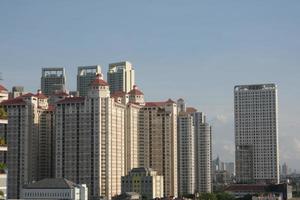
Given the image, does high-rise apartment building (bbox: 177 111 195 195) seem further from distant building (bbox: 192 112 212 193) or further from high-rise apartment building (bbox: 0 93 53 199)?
high-rise apartment building (bbox: 0 93 53 199)

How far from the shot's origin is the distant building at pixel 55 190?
107 m

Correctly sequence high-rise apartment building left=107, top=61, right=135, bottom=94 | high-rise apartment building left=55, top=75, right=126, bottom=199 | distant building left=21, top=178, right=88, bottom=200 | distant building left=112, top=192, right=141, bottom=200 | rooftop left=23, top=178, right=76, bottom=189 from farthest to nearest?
1. high-rise apartment building left=107, top=61, right=135, bottom=94
2. high-rise apartment building left=55, top=75, right=126, bottom=199
3. distant building left=112, top=192, right=141, bottom=200
4. rooftop left=23, top=178, right=76, bottom=189
5. distant building left=21, top=178, right=88, bottom=200

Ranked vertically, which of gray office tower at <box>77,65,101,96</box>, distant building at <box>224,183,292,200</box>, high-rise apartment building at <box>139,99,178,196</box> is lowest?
distant building at <box>224,183,292,200</box>

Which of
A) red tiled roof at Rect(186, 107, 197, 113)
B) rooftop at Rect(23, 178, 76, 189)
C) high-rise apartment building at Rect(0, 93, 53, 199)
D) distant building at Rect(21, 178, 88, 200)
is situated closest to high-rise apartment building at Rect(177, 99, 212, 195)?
red tiled roof at Rect(186, 107, 197, 113)

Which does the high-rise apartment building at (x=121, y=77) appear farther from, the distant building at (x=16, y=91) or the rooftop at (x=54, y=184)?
the rooftop at (x=54, y=184)

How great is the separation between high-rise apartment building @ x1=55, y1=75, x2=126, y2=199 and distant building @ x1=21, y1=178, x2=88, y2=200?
11605 mm

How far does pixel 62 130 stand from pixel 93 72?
60923 millimetres

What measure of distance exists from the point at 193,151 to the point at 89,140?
3789 cm

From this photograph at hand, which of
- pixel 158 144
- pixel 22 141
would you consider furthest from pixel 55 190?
pixel 158 144

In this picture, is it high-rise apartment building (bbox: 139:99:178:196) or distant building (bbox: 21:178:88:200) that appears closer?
distant building (bbox: 21:178:88:200)

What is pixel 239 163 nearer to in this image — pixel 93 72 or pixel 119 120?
Answer: pixel 93 72

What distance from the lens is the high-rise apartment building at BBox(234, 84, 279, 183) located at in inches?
7662

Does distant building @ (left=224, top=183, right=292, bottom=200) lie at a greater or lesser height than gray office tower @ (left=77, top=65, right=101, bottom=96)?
lesser

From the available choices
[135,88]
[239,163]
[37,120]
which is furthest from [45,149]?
[239,163]
